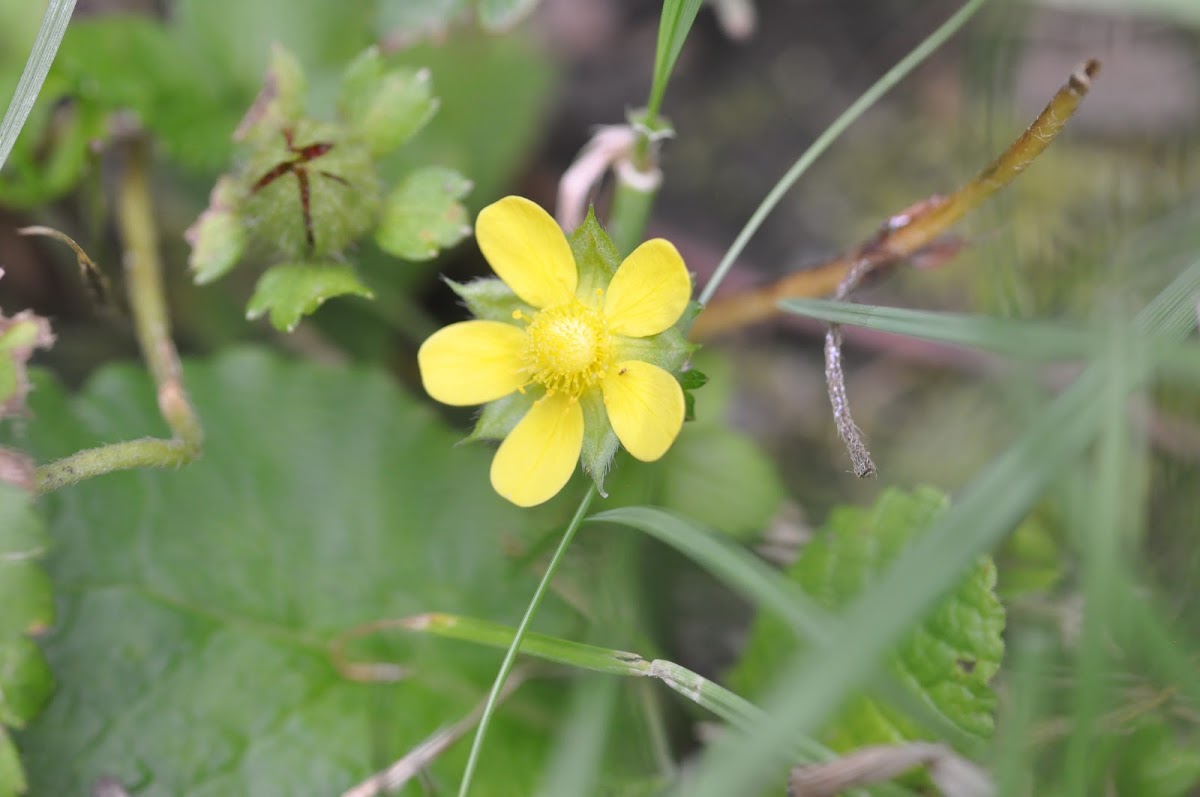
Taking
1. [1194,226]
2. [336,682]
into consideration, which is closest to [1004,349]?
[1194,226]

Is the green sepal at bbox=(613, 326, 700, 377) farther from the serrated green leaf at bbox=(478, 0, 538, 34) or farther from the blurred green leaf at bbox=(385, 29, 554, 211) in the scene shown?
the blurred green leaf at bbox=(385, 29, 554, 211)

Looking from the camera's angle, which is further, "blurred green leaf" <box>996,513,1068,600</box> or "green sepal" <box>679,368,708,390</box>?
"blurred green leaf" <box>996,513,1068,600</box>

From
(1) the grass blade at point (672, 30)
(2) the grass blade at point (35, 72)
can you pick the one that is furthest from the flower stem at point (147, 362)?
(1) the grass blade at point (672, 30)

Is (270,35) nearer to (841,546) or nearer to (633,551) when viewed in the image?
(633,551)

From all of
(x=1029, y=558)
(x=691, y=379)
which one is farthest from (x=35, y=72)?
(x=1029, y=558)

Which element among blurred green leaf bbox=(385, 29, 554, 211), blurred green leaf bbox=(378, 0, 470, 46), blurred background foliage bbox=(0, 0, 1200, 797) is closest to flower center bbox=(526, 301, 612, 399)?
blurred background foliage bbox=(0, 0, 1200, 797)

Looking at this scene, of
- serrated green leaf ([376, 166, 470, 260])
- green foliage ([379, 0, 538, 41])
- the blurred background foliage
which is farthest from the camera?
green foliage ([379, 0, 538, 41])
